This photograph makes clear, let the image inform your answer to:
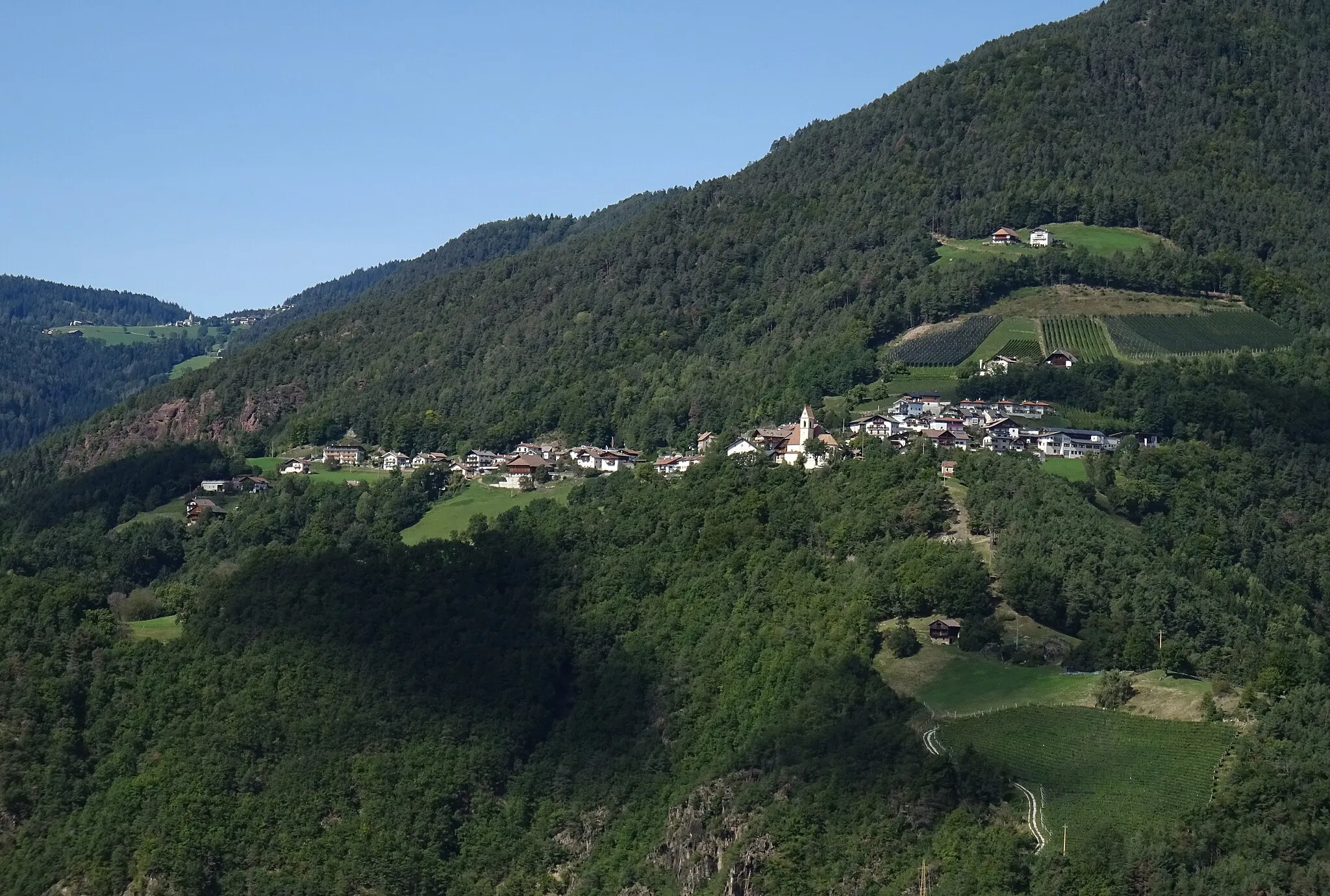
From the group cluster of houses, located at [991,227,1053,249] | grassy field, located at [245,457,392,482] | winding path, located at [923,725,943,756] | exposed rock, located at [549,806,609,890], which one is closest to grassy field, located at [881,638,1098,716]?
winding path, located at [923,725,943,756]

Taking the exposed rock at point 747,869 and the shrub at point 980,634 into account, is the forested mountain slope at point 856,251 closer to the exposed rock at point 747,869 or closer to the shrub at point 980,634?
the shrub at point 980,634

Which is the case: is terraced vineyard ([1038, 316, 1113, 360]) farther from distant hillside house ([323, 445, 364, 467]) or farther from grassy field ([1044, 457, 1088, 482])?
distant hillside house ([323, 445, 364, 467])

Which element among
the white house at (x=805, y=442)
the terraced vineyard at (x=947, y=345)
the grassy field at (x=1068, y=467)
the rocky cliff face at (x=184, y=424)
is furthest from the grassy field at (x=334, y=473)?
the grassy field at (x=1068, y=467)

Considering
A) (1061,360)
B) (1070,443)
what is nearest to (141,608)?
(1070,443)

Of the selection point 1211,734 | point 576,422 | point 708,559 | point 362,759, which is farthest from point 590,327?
point 1211,734

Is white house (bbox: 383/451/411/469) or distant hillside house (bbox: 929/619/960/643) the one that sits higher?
white house (bbox: 383/451/411/469)

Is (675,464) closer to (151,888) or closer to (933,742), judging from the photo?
(151,888)
